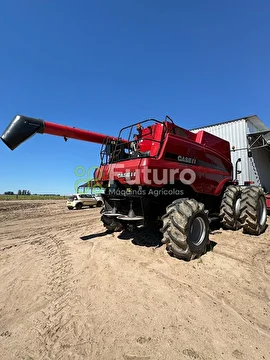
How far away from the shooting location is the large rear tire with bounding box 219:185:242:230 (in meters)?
7.04

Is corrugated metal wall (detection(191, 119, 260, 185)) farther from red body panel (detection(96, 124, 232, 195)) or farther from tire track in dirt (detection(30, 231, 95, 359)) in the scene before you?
tire track in dirt (detection(30, 231, 95, 359))

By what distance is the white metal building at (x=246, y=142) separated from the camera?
12.0 meters

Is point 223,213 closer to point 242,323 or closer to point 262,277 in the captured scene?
point 262,277

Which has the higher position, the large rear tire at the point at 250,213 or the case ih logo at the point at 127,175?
the case ih logo at the point at 127,175

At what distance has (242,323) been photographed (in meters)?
2.84

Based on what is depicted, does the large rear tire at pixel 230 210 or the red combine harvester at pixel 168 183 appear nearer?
the red combine harvester at pixel 168 183

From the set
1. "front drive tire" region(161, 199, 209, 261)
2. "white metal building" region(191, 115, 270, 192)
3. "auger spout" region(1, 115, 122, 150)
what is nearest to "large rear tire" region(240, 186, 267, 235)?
"front drive tire" region(161, 199, 209, 261)

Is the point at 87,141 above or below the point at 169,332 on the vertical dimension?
above

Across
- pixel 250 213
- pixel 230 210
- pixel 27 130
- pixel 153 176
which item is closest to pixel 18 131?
pixel 27 130

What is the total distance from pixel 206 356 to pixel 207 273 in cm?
205

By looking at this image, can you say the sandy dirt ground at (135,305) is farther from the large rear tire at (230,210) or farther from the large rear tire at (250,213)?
the large rear tire at (230,210)

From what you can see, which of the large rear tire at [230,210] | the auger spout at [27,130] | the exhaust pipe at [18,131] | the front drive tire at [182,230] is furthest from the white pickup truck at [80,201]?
the front drive tire at [182,230]

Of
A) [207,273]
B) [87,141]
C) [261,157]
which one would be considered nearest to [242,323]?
[207,273]

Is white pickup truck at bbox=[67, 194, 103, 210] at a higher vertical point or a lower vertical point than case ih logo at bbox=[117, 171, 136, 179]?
lower
